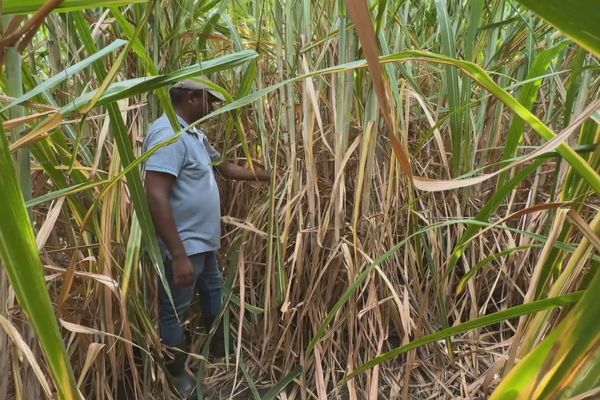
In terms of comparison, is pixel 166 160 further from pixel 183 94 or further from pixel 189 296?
pixel 189 296

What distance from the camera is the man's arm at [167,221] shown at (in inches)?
48.9

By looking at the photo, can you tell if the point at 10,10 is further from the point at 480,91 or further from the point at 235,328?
the point at 235,328

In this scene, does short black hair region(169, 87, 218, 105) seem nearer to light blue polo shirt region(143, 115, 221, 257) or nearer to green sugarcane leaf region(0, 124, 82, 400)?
light blue polo shirt region(143, 115, 221, 257)

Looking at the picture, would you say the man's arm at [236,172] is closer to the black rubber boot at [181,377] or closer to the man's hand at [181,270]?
the man's hand at [181,270]

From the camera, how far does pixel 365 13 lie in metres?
0.22

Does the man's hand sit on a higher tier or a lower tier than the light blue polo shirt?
lower

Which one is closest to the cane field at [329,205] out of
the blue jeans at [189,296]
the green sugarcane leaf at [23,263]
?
the blue jeans at [189,296]

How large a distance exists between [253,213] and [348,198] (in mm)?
287

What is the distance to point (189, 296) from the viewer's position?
1.36 m

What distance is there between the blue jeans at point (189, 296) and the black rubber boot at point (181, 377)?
0.16 ft

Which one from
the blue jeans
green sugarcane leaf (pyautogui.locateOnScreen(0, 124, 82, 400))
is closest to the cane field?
the blue jeans

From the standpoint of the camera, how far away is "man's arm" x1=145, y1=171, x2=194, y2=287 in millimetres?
1242

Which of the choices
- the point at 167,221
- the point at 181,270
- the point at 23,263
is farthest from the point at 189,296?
the point at 23,263

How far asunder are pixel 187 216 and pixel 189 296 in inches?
8.4
